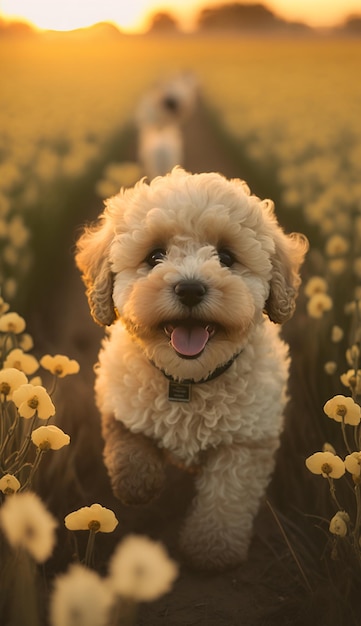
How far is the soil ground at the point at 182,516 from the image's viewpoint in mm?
2711

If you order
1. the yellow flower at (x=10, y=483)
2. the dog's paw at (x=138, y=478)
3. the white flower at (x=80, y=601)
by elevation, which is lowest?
the dog's paw at (x=138, y=478)

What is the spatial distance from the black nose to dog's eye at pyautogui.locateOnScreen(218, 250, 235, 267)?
0.30 metres

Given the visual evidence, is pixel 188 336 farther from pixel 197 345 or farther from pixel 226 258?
pixel 226 258

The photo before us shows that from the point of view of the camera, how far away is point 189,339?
2832 mm

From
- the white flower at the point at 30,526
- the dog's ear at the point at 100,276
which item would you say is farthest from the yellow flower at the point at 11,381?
the white flower at the point at 30,526

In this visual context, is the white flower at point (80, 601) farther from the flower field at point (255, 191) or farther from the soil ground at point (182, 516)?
the soil ground at point (182, 516)

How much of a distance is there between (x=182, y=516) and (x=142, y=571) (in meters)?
2.04

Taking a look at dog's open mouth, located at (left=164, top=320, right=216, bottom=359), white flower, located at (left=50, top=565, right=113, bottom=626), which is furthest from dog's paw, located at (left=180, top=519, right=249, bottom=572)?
white flower, located at (left=50, top=565, right=113, bottom=626)

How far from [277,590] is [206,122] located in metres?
20.1

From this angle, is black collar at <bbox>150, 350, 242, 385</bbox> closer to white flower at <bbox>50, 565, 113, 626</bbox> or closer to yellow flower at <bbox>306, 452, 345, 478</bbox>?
yellow flower at <bbox>306, 452, 345, 478</bbox>

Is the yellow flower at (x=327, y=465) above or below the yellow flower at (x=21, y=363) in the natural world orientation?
below

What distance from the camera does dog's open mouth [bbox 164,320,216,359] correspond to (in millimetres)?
2811

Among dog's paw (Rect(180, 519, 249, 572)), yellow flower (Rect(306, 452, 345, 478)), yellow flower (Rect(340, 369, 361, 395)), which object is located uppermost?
yellow flower (Rect(340, 369, 361, 395))

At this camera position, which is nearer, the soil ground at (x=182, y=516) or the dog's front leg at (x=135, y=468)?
the soil ground at (x=182, y=516)
